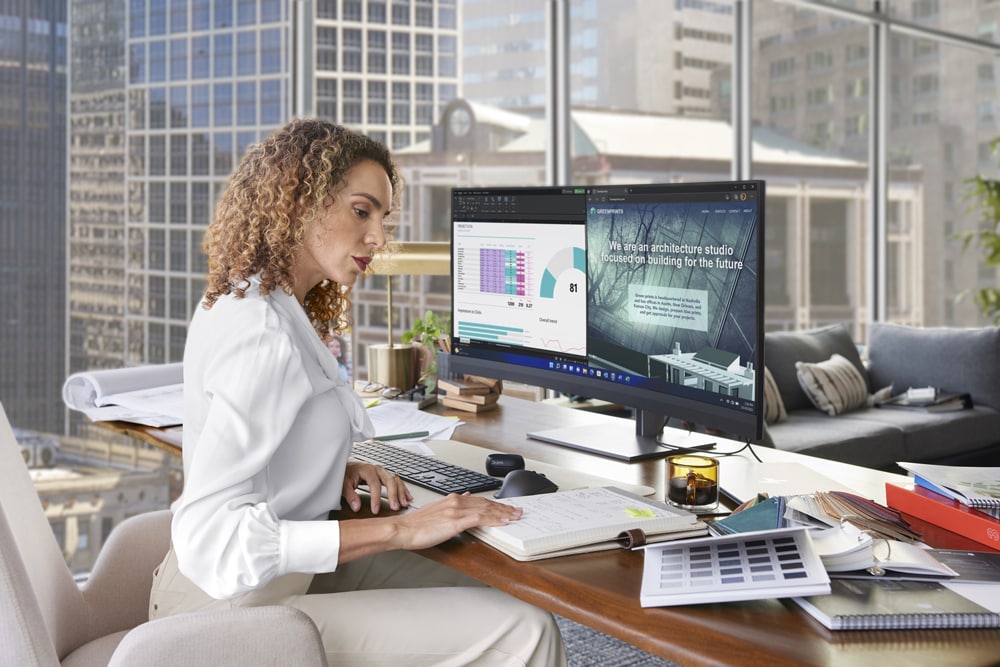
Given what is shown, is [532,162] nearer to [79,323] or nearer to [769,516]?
[79,323]

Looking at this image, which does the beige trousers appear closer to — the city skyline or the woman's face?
the woman's face

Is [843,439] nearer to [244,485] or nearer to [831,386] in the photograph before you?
[831,386]

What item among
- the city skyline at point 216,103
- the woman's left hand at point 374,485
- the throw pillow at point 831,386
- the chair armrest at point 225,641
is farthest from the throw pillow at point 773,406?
the chair armrest at point 225,641

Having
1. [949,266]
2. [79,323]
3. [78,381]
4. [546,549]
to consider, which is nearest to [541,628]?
[546,549]

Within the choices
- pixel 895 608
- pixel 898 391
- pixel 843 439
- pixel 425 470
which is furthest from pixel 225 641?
pixel 898 391

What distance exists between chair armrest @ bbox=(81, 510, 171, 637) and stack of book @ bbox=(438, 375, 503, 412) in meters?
0.84

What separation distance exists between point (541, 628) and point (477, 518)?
7.8 inches

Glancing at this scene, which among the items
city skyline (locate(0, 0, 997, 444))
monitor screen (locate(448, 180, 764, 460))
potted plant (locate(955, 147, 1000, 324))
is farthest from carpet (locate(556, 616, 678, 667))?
potted plant (locate(955, 147, 1000, 324))

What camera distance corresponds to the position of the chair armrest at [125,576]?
68.3 inches

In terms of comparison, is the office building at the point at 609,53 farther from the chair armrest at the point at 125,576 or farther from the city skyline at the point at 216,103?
the chair armrest at the point at 125,576

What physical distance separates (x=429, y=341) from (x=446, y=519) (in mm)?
1347

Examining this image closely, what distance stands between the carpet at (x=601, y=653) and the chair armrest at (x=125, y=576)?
1.30 meters

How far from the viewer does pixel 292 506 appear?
4.83 feet

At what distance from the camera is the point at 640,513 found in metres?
1.40
